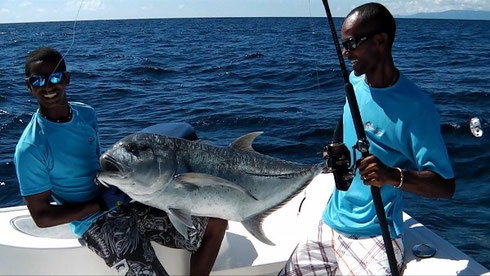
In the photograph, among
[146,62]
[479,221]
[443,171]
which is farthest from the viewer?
[146,62]

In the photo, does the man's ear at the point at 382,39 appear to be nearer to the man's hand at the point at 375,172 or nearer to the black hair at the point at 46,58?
the man's hand at the point at 375,172

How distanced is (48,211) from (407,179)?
1.92m

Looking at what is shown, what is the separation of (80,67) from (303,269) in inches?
858

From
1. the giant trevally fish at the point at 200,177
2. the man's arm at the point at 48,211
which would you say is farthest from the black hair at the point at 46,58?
the giant trevally fish at the point at 200,177

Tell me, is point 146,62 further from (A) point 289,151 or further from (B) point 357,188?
(B) point 357,188

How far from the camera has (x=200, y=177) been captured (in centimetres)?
246

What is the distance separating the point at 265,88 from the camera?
16.3 meters

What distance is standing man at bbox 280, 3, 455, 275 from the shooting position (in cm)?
271

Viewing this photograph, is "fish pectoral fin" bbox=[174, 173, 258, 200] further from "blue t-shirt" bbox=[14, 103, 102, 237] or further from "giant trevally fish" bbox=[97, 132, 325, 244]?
Result: "blue t-shirt" bbox=[14, 103, 102, 237]

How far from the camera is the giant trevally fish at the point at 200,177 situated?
2475 millimetres

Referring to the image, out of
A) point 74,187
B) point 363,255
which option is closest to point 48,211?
point 74,187

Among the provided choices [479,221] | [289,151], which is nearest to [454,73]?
[289,151]

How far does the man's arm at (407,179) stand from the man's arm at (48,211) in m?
1.59

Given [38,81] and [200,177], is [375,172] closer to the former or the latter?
[200,177]
